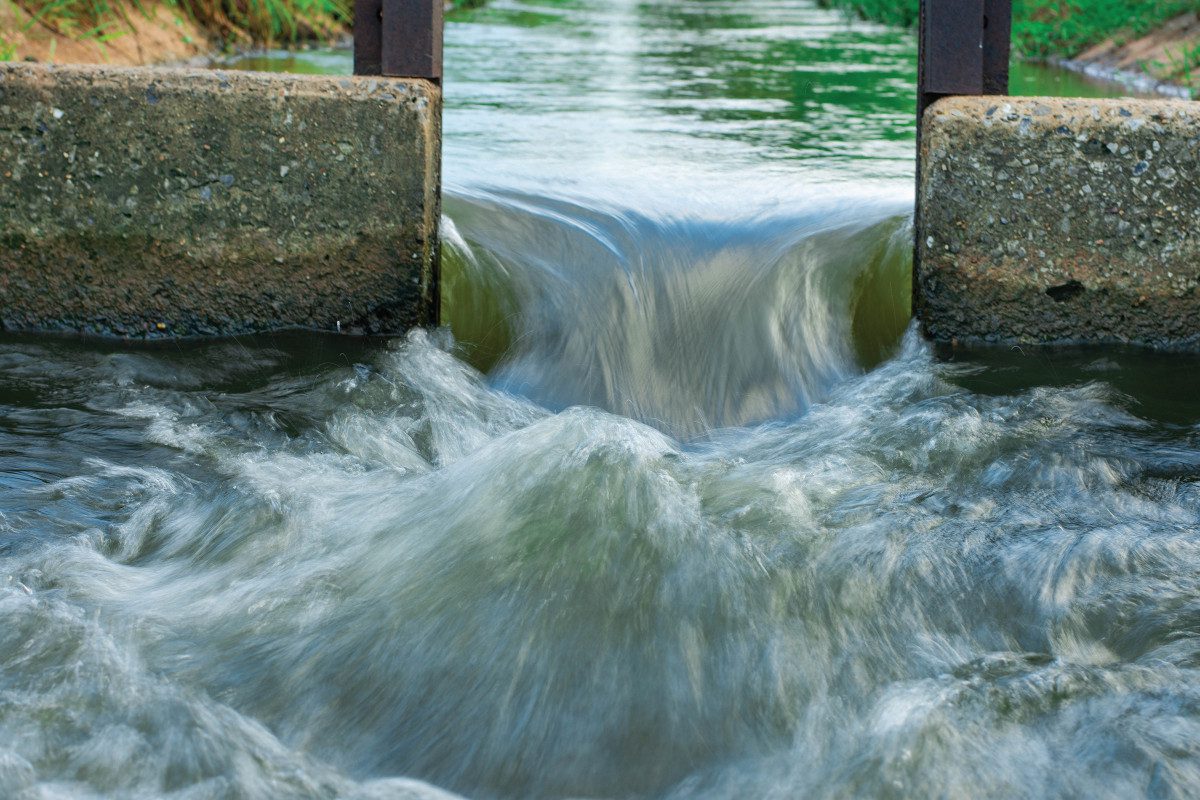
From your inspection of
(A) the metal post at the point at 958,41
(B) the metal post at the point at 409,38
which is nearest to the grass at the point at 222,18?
(B) the metal post at the point at 409,38

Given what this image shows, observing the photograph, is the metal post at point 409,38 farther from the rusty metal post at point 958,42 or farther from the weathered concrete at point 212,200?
the rusty metal post at point 958,42

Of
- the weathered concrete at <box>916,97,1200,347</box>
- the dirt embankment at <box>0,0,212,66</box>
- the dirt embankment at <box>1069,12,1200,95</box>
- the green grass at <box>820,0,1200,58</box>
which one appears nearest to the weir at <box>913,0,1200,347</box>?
the weathered concrete at <box>916,97,1200,347</box>

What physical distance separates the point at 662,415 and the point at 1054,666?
57.2 inches

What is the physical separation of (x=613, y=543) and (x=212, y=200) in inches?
61.6

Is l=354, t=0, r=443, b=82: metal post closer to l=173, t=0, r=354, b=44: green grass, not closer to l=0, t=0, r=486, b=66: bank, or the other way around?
l=0, t=0, r=486, b=66: bank

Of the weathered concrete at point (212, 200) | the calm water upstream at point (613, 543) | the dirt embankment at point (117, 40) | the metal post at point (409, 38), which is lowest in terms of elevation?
the calm water upstream at point (613, 543)

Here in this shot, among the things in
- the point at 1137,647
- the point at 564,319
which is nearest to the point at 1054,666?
the point at 1137,647

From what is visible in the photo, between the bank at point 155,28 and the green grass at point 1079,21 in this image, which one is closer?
the bank at point 155,28

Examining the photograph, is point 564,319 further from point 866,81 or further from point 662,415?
point 866,81

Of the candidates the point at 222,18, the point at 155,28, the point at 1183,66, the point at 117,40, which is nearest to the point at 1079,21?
the point at 1183,66

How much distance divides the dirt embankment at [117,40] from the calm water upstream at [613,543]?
3.02m

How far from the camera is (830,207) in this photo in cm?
411

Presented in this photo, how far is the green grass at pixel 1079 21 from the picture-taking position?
30.7 feet

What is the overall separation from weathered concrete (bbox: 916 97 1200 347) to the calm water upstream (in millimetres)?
140
